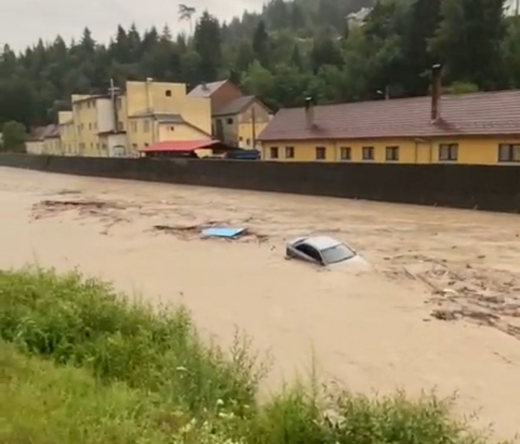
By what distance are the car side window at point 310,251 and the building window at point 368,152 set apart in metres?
20.0

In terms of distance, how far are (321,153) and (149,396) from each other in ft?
103

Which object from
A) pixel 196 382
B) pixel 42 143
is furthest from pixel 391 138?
pixel 42 143

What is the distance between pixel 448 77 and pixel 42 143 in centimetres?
5561

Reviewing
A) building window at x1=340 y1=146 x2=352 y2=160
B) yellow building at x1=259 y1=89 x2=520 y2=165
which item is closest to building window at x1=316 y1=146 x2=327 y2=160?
yellow building at x1=259 y1=89 x2=520 y2=165

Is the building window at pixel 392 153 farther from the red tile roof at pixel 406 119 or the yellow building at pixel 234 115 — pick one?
the yellow building at pixel 234 115

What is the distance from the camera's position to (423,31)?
182 feet

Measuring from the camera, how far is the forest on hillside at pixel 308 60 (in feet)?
168

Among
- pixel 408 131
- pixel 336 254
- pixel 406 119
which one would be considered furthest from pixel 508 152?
pixel 336 254

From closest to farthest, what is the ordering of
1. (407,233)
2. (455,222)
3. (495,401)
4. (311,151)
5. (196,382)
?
(196,382) < (495,401) < (407,233) < (455,222) < (311,151)

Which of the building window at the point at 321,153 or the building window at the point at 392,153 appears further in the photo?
the building window at the point at 321,153

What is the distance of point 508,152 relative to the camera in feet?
87.3

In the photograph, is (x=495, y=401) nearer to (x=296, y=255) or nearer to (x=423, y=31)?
(x=296, y=255)

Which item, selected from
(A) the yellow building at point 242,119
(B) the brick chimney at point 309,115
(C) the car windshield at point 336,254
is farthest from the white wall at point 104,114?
(C) the car windshield at point 336,254

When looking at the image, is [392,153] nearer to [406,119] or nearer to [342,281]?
[406,119]
